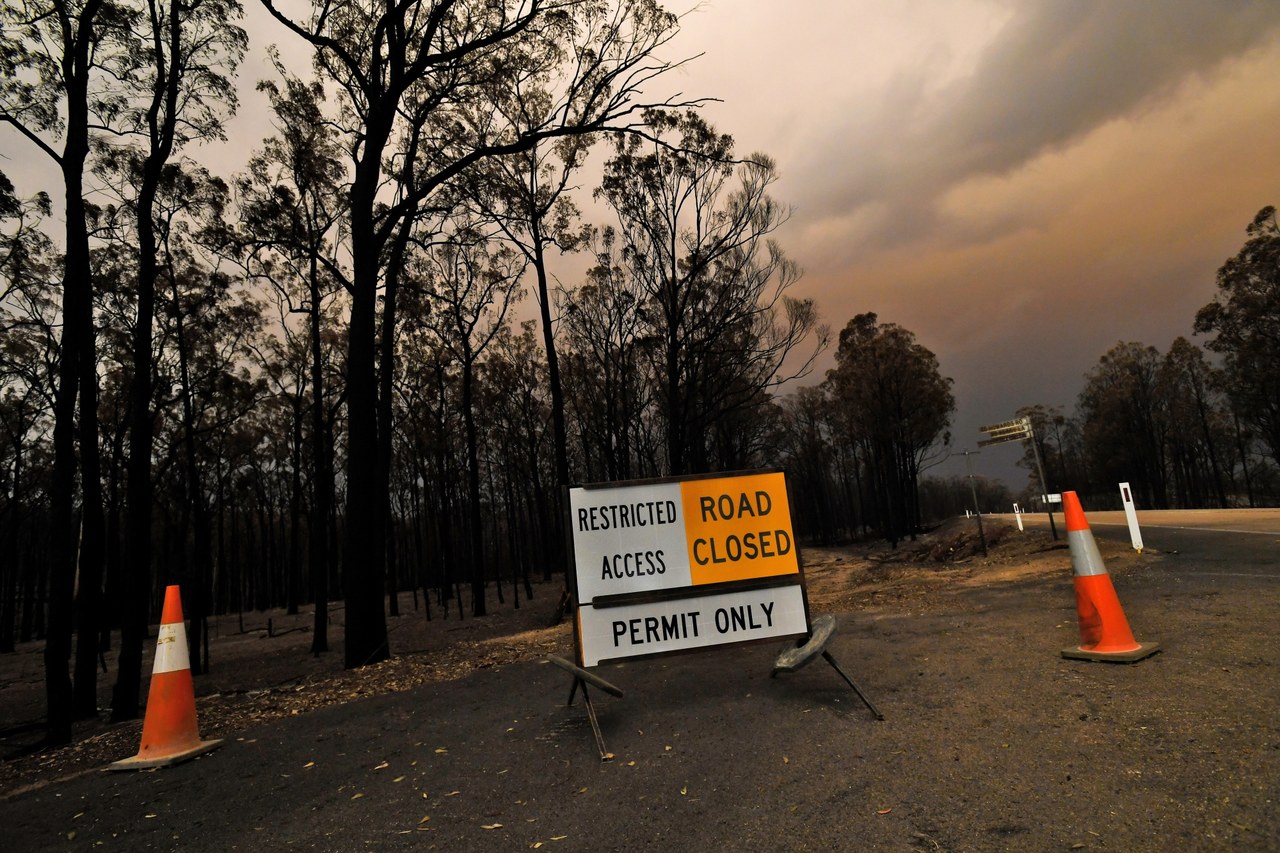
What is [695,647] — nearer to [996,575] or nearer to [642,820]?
[642,820]

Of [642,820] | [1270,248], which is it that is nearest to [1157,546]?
[642,820]

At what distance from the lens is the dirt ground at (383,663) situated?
636cm

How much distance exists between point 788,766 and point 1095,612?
3294 mm

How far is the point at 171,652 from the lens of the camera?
5172 mm

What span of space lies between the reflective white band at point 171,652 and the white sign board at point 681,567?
3.61 m

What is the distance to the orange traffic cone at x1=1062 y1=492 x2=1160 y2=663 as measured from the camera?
15.9ft

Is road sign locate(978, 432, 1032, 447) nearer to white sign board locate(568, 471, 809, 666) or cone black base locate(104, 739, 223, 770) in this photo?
white sign board locate(568, 471, 809, 666)

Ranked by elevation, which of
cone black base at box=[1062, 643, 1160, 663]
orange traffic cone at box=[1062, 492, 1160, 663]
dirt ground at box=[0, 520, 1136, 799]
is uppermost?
orange traffic cone at box=[1062, 492, 1160, 663]

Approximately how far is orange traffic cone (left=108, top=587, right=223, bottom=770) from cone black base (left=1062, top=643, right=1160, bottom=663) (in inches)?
288

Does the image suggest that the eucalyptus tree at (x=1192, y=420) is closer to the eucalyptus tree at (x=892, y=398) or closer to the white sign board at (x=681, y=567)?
the eucalyptus tree at (x=892, y=398)

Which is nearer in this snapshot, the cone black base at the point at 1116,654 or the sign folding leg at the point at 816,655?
the sign folding leg at the point at 816,655

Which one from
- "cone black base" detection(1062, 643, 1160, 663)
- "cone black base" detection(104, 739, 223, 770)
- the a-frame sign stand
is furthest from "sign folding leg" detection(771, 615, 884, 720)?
"cone black base" detection(104, 739, 223, 770)

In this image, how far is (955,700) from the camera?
4.39m

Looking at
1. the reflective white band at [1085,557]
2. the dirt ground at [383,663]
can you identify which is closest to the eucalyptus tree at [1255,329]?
the dirt ground at [383,663]
